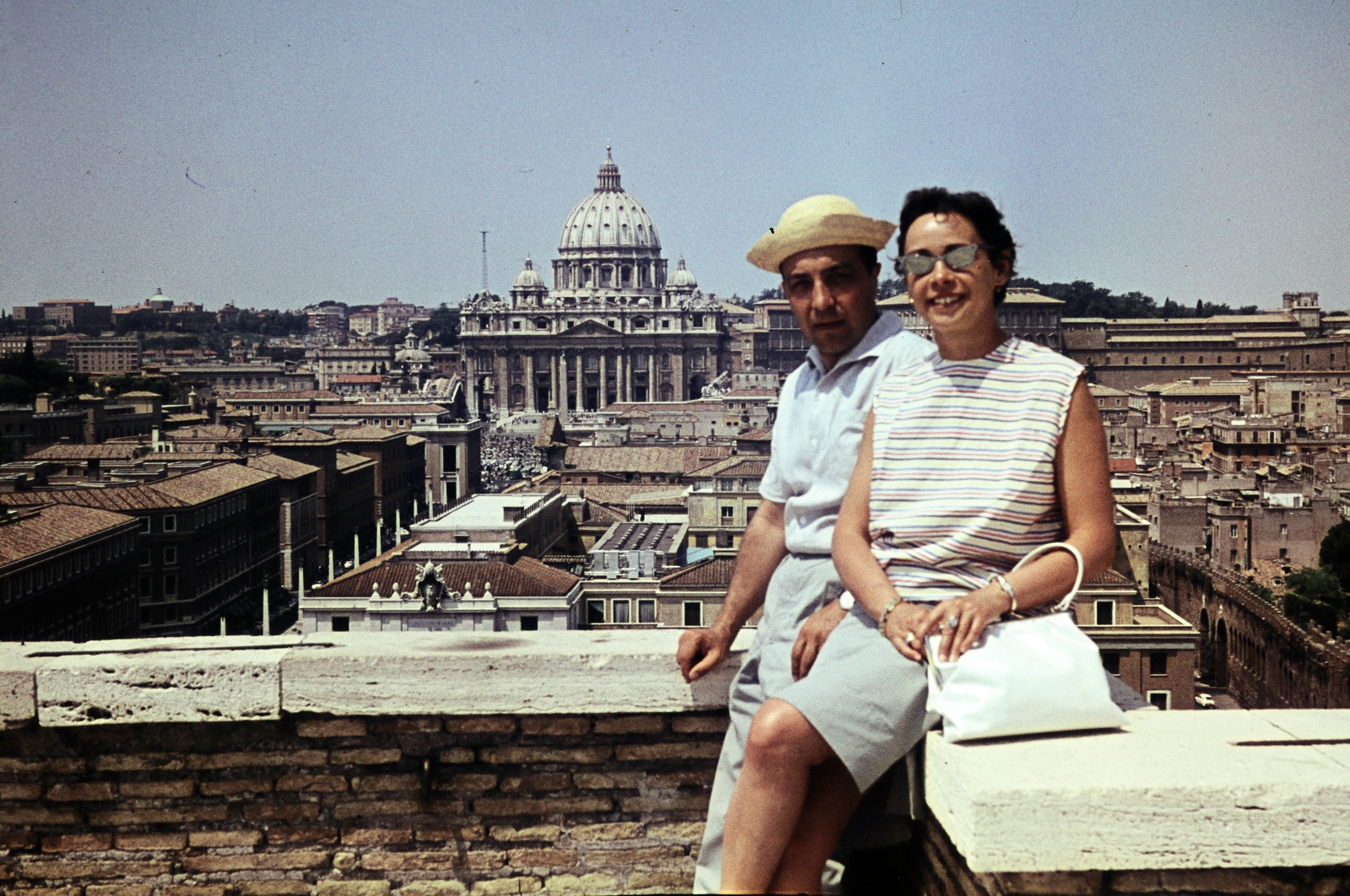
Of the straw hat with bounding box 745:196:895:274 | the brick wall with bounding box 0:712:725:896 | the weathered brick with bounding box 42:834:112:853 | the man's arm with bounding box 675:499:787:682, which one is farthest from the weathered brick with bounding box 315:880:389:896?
the straw hat with bounding box 745:196:895:274

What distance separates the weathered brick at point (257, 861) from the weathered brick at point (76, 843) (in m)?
0.16

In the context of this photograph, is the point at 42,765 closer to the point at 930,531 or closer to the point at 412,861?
the point at 412,861

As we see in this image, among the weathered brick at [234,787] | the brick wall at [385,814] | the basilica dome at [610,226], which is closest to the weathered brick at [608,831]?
the brick wall at [385,814]

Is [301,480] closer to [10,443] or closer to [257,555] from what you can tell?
[257,555]

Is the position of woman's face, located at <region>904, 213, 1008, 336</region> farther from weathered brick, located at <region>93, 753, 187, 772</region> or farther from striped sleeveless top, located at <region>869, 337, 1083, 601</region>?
weathered brick, located at <region>93, 753, 187, 772</region>

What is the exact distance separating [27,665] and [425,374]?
70.7 meters

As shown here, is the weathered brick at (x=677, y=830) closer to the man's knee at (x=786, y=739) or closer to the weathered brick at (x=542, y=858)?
the weathered brick at (x=542, y=858)

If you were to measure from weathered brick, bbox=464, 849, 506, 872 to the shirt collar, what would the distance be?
1160 mm

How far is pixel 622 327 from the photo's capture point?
262 feet

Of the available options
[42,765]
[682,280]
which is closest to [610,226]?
[682,280]

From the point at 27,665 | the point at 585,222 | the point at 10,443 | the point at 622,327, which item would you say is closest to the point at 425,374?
the point at 622,327

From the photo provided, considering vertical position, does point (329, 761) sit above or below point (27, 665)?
below

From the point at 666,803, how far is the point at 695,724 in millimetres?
171

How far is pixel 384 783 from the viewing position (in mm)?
2943
